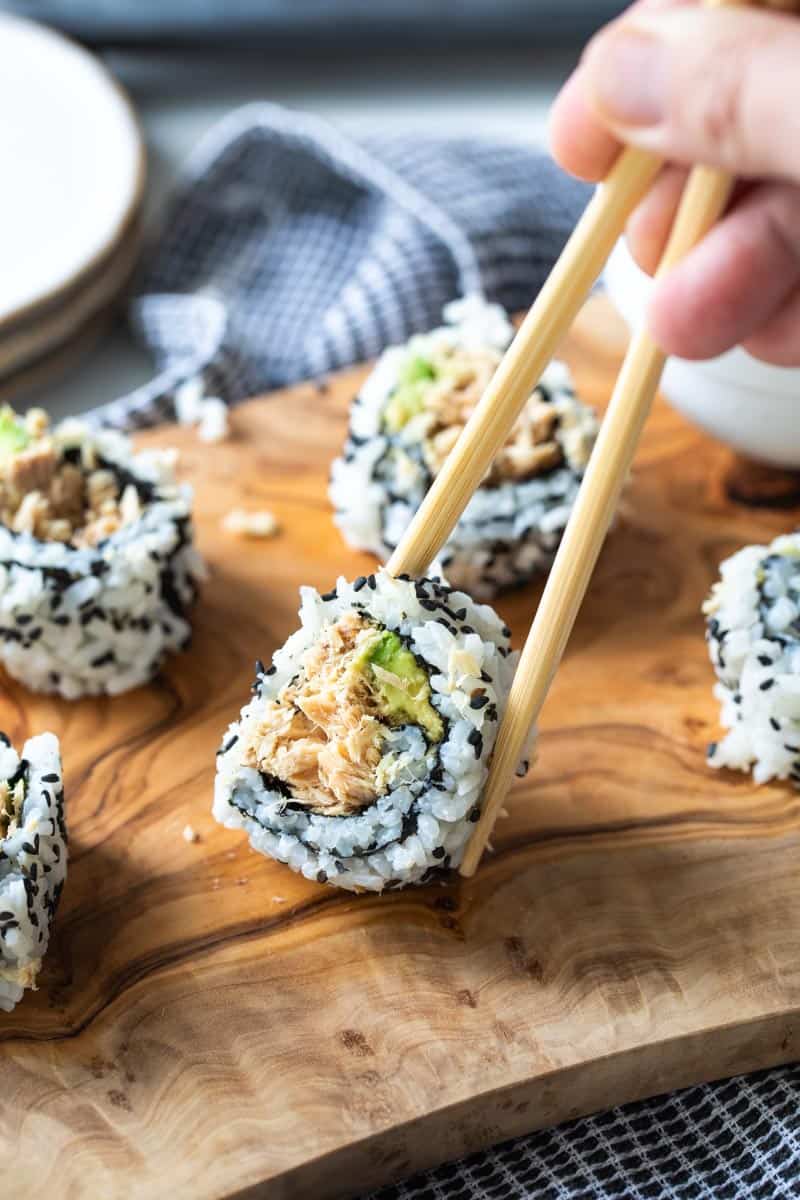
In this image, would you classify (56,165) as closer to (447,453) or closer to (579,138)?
(447,453)

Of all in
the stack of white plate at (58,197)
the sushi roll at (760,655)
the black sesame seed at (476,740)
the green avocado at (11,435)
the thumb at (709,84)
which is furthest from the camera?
the stack of white plate at (58,197)


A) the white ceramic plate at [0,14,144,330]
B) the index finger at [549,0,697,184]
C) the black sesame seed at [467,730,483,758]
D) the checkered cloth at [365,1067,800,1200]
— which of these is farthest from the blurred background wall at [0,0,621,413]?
the checkered cloth at [365,1067,800,1200]

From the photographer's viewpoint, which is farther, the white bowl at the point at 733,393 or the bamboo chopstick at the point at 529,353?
the white bowl at the point at 733,393

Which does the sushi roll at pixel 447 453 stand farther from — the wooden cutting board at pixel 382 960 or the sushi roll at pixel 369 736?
the sushi roll at pixel 369 736

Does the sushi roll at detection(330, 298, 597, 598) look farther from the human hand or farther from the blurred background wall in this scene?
the blurred background wall

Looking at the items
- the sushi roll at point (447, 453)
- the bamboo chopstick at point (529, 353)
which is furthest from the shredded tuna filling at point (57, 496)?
the bamboo chopstick at point (529, 353)

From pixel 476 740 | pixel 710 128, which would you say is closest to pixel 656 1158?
pixel 476 740
